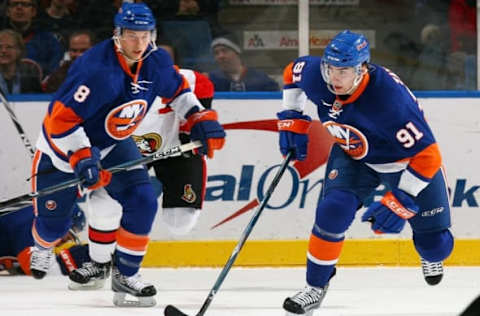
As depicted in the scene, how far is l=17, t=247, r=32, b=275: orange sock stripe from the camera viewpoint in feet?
18.6

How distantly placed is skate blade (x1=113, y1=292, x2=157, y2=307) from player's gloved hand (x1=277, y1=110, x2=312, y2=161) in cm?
78

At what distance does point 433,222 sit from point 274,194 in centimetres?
150

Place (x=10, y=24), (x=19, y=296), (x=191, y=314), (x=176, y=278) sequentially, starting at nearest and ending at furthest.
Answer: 1. (x=191, y=314)
2. (x=19, y=296)
3. (x=176, y=278)
4. (x=10, y=24)

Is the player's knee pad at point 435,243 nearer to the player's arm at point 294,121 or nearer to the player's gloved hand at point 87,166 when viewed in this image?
the player's arm at point 294,121

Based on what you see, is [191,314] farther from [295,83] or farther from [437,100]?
[437,100]

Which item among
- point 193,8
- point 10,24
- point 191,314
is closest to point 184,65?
point 193,8

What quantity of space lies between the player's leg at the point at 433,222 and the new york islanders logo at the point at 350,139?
12.4 inches

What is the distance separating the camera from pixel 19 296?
5.13m

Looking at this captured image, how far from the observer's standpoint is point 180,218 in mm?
5539

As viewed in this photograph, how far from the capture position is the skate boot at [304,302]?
13.8ft

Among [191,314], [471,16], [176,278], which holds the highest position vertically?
[471,16]

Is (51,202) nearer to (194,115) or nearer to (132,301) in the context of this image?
(132,301)

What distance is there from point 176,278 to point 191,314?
43.3 inches

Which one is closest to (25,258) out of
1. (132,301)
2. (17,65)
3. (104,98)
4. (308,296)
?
(132,301)
